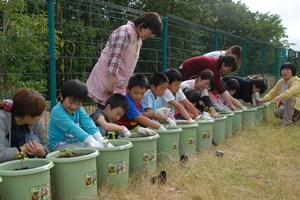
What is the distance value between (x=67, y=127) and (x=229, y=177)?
1225 mm

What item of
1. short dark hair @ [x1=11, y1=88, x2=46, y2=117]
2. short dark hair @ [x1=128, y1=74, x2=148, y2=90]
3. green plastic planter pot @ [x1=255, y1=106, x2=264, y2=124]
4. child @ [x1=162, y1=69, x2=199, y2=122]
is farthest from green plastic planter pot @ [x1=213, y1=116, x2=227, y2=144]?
short dark hair @ [x1=11, y1=88, x2=46, y2=117]

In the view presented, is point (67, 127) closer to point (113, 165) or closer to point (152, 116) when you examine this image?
point (113, 165)

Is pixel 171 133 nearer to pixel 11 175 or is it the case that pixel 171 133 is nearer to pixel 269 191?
pixel 269 191

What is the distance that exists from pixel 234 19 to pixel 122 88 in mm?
22310

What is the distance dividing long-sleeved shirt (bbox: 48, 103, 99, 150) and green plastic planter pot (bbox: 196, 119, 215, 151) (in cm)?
128

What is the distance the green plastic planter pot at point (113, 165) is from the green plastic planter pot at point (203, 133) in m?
1.31

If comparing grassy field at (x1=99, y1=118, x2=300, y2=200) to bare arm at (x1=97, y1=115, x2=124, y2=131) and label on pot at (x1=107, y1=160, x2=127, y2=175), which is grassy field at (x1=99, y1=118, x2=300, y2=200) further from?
bare arm at (x1=97, y1=115, x2=124, y2=131)

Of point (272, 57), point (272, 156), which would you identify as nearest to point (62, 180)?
point (272, 156)

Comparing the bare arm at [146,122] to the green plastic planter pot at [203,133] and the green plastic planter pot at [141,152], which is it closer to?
the green plastic planter pot at [141,152]

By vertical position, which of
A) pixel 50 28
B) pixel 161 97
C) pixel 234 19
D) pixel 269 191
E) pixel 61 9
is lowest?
pixel 269 191


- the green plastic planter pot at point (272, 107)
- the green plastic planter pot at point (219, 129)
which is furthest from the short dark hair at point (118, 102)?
the green plastic planter pot at point (272, 107)

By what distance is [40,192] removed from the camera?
1.73 m

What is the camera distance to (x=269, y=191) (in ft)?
7.64

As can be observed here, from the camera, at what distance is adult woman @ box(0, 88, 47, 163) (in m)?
1.97
